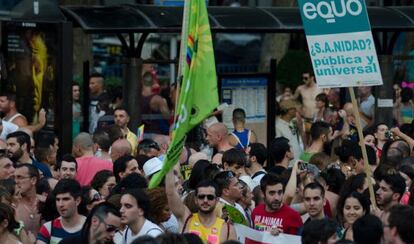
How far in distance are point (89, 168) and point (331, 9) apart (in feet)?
11.1

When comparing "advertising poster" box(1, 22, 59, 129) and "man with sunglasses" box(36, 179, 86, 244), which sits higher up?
"advertising poster" box(1, 22, 59, 129)

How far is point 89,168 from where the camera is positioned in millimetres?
14281

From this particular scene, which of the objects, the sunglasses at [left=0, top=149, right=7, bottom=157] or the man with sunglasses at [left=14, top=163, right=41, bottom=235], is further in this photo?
the sunglasses at [left=0, top=149, right=7, bottom=157]

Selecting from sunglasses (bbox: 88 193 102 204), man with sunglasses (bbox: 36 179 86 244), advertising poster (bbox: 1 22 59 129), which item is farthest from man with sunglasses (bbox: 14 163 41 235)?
advertising poster (bbox: 1 22 59 129)

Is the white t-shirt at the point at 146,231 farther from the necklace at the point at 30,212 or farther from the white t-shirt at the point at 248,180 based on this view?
the white t-shirt at the point at 248,180

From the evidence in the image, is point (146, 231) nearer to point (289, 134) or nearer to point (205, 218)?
point (205, 218)

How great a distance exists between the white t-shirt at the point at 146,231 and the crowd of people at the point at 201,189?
1 centimetres

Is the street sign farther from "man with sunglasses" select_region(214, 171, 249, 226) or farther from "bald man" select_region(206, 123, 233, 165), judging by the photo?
"bald man" select_region(206, 123, 233, 165)

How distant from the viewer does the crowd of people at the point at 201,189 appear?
33.5 feet

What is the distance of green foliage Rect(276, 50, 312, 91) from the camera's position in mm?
25578

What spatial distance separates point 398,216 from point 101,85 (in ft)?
44.4

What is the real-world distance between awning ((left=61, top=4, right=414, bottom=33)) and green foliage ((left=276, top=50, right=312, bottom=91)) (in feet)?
15.8

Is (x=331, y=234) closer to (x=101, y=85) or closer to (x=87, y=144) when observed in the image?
(x=87, y=144)

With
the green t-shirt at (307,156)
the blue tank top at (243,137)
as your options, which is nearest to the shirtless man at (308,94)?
the blue tank top at (243,137)
